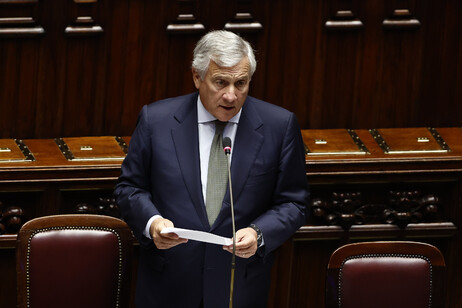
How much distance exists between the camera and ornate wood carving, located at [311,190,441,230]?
394 centimetres

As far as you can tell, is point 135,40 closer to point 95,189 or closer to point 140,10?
point 140,10

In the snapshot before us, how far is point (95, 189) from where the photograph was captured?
3.77 m

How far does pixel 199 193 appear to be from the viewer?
114 inches

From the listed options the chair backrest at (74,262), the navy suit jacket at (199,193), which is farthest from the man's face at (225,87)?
the chair backrest at (74,262)

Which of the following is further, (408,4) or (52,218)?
(408,4)

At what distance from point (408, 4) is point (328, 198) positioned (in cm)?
88

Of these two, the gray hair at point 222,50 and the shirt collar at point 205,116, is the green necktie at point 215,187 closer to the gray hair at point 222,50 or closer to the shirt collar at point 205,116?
the shirt collar at point 205,116

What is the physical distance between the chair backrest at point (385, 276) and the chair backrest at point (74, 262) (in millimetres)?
653

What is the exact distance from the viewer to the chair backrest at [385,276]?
9.82 ft

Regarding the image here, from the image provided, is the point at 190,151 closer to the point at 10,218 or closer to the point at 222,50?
the point at 222,50

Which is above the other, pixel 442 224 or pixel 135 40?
pixel 135 40

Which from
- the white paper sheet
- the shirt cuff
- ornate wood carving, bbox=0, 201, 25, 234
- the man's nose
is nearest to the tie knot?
the man's nose

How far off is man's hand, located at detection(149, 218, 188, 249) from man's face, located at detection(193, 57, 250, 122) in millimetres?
375

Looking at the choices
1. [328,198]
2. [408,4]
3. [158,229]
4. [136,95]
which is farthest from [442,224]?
[158,229]
